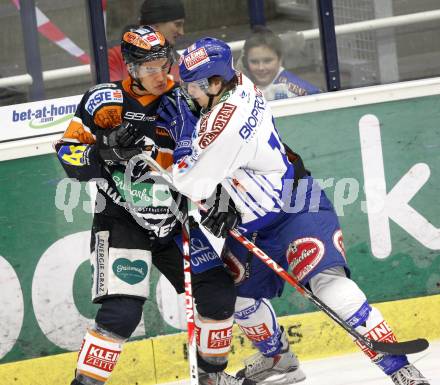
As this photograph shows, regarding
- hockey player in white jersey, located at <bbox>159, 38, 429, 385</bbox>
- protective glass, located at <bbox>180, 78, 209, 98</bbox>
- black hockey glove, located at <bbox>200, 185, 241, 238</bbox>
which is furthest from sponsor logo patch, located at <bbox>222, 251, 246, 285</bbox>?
protective glass, located at <bbox>180, 78, 209, 98</bbox>

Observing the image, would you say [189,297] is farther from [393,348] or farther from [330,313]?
[393,348]

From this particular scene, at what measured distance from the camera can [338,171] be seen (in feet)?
17.4

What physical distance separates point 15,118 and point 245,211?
4.56ft

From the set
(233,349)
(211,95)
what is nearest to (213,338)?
(233,349)

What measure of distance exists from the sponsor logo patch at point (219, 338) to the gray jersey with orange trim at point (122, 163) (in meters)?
0.44

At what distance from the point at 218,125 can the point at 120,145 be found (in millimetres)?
366

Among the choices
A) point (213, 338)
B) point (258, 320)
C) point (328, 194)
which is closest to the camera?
point (213, 338)

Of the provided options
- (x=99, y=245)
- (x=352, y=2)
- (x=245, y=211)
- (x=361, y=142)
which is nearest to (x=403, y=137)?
(x=361, y=142)

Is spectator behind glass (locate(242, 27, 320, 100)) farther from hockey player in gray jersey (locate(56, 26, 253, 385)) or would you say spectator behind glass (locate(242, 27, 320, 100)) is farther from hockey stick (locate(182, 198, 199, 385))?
hockey stick (locate(182, 198, 199, 385))

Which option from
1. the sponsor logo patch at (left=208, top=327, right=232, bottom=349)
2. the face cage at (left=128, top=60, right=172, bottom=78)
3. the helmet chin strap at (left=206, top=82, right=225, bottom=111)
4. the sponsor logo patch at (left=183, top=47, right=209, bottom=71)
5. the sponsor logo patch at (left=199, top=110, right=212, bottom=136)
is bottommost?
the sponsor logo patch at (left=208, top=327, right=232, bottom=349)

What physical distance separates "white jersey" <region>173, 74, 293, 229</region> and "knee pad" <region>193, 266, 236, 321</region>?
0.24m

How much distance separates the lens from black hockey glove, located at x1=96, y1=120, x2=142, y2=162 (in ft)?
13.3

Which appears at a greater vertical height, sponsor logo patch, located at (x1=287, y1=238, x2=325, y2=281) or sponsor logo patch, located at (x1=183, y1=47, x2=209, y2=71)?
sponsor logo patch, located at (x1=183, y1=47, x2=209, y2=71)

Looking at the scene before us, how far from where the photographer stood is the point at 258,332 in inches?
181
